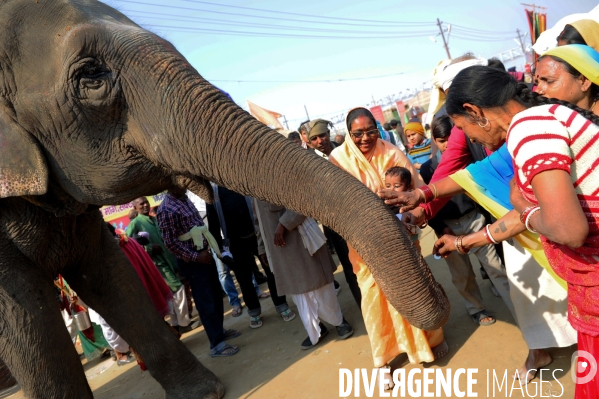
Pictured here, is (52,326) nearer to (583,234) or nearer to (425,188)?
(425,188)

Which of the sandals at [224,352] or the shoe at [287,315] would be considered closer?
the sandals at [224,352]

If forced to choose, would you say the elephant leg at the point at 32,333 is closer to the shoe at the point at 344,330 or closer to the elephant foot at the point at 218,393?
the elephant foot at the point at 218,393

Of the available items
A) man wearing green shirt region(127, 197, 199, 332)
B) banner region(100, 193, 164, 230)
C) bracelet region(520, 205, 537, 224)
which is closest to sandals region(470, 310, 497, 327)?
bracelet region(520, 205, 537, 224)

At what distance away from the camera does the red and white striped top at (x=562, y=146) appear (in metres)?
1.34

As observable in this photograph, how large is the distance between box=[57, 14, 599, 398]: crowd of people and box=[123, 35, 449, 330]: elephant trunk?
26 cm

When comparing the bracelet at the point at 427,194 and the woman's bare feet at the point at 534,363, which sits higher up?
the bracelet at the point at 427,194

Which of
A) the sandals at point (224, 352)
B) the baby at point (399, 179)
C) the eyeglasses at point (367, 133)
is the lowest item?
the sandals at point (224, 352)

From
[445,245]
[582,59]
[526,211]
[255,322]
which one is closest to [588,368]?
[526,211]

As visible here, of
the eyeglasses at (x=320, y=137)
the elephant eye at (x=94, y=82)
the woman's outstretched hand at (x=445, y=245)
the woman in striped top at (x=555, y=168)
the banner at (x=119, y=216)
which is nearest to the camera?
the woman in striped top at (x=555, y=168)

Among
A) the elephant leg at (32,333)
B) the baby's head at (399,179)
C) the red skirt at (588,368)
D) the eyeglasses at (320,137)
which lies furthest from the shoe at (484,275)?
the elephant leg at (32,333)

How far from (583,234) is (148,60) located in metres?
1.79

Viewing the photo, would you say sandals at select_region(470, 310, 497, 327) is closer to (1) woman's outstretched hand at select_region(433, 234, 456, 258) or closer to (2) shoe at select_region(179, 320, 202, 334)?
(1) woman's outstretched hand at select_region(433, 234, 456, 258)

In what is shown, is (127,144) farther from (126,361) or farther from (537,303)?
(126,361)

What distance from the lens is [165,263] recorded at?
547 cm
